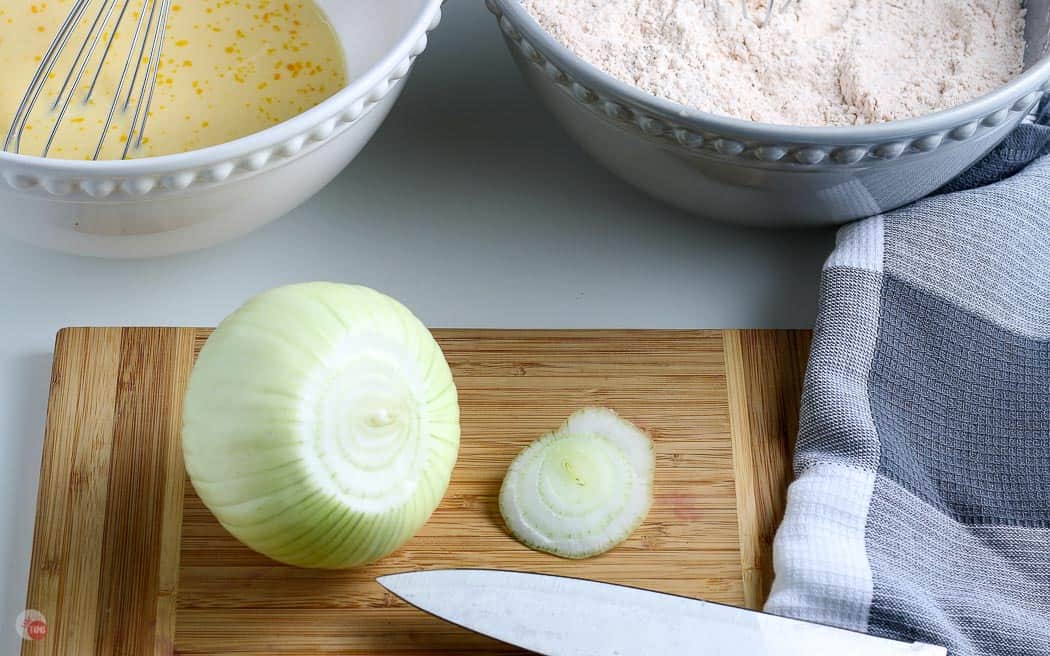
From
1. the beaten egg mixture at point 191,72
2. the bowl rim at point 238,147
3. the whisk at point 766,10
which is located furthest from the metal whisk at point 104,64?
the whisk at point 766,10

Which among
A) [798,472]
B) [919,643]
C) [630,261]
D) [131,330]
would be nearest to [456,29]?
[630,261]

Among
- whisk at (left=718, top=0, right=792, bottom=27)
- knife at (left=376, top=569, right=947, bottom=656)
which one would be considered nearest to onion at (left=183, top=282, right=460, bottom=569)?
knife at (left=376, top=569, right=947, bottom=656)

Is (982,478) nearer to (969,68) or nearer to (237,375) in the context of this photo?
(969,68)
